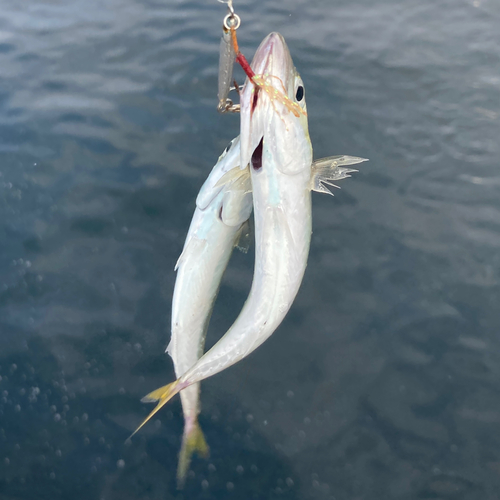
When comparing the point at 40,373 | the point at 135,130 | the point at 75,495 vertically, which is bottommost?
the point at 75,495

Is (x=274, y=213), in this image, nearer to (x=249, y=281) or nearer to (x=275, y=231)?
(x=275, y=231)

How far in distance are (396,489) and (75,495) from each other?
2.52 m

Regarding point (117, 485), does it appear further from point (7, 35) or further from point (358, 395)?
point (7, 35)

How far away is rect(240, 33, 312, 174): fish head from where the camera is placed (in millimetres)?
2416

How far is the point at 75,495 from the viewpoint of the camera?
10.4ft

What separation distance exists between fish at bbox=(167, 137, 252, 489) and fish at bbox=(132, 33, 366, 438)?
12.4 inches

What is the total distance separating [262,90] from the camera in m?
2.42

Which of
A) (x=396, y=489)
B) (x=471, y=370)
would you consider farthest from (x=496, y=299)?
(x=396, y=489)

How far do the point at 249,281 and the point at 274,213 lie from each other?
145cm

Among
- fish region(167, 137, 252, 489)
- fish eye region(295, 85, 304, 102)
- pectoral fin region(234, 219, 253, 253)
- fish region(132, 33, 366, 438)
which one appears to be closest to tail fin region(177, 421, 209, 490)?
fish region(167, 137, 252, 489)

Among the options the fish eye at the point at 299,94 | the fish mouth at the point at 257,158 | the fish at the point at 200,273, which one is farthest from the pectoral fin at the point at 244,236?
the fish eye at the point at 299,94

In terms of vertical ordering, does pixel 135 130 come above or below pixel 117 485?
above

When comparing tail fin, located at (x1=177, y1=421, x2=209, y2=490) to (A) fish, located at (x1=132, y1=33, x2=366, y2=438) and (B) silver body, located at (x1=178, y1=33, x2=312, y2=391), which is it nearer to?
(A) fish, located at (x1=132, y1=33, x2=366, y2=438)

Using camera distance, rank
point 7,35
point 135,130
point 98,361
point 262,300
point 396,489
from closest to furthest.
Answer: point 262,300, point 396,489, point 98,361, point 135,130, point 7,35
